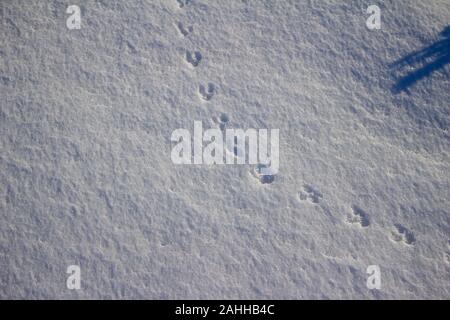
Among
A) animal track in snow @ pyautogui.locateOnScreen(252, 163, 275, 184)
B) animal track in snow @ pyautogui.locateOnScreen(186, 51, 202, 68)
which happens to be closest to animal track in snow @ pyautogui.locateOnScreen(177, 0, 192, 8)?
animal track in snow @ pyautogui.locateOnScreen(186, 51, 202, 68)

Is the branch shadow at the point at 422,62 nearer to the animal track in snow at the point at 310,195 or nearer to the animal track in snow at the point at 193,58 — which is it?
the animal track in snow at the point at 310,195

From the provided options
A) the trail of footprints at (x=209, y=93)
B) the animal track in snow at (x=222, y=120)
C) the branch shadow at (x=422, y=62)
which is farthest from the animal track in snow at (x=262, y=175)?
the branch shadow at (x=422, y=62)
